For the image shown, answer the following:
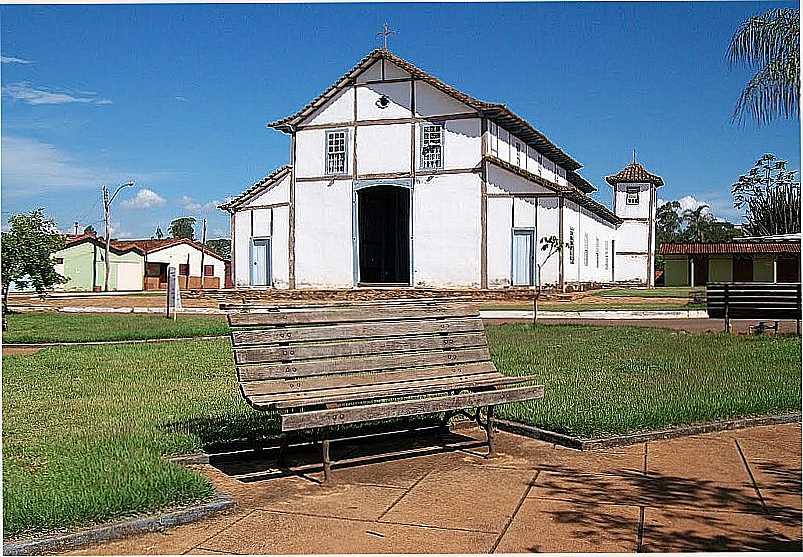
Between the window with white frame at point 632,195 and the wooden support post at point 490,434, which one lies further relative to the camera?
the window with white frame at point 632,195

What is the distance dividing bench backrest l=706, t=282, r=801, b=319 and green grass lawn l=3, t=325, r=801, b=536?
4.50 ft

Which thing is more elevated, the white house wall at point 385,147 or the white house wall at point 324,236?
the white house wall at point 385,147

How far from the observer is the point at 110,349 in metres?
13.9

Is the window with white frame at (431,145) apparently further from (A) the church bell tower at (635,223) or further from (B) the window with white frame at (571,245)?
(A) the church bell tower at (635,223)

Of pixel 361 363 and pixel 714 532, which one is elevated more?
pixel 361 363

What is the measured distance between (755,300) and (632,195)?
3015 cm

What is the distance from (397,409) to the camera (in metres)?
5.68

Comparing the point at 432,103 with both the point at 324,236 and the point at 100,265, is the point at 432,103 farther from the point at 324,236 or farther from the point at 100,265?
the point at 100,265

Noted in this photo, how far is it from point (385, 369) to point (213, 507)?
1.79m

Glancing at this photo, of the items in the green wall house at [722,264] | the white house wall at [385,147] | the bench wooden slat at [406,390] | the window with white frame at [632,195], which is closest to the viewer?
the bench wooden slat at [406,390]

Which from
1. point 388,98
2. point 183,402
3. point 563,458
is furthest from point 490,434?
point 388,98

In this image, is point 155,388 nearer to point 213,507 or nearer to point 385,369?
point 385,369

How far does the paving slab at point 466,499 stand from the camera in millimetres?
4730

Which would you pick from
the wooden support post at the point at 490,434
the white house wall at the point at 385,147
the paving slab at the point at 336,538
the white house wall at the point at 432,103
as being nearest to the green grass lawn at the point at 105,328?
the wooden support post at the point at 490,434
